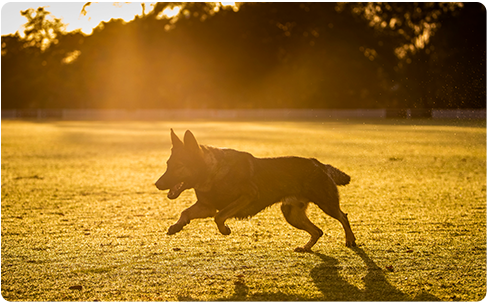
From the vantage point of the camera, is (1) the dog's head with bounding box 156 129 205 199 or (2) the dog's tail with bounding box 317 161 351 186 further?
(2) the dog's tail with bounding box 317 161 351 186

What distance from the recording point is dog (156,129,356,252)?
4922 millimetres

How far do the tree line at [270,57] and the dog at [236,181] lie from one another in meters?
62.9

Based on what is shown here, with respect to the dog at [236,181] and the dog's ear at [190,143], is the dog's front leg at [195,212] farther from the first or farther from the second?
the dog's ear at [190,143]

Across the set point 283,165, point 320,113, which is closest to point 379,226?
point 283,165

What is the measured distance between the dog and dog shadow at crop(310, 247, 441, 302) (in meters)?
0.63

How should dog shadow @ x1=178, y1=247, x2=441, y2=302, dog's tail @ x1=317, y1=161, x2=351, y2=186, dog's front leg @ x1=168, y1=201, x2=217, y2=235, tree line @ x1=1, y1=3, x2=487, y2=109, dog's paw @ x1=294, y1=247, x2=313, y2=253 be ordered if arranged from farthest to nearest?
tree line @ x1=1, y1=3, x2=487, y2=109 → dog's paw @ x1=294, y1=247, x2=313, y2=253 → dog's tail @ x1=317, y1=161, x2=351, y2=186 → dog shadow @ x1=178, y1=247, x2=441, y2=302 → dog's front leg @ x1=168, y1=201, x2=217, y2=235

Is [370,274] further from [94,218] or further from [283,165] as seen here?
[94,218]

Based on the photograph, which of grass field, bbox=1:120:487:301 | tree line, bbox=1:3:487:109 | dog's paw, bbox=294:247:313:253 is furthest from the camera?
tree line, bbox=1:3:487:109

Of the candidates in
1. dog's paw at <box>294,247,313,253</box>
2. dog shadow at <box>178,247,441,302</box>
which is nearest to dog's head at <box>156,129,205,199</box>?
dog shadow at <box>178,247,441,302</box>

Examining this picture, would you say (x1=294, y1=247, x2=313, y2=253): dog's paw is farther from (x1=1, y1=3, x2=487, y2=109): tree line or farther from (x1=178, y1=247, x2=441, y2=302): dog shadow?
(x1=1, y1=3, x2=487, y2=109): tree line

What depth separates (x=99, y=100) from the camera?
80.1m

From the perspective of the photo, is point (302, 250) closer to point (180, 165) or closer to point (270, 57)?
point (180, 165)

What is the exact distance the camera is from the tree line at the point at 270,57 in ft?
224

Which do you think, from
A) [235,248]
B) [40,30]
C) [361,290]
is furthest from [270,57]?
[361,290]
